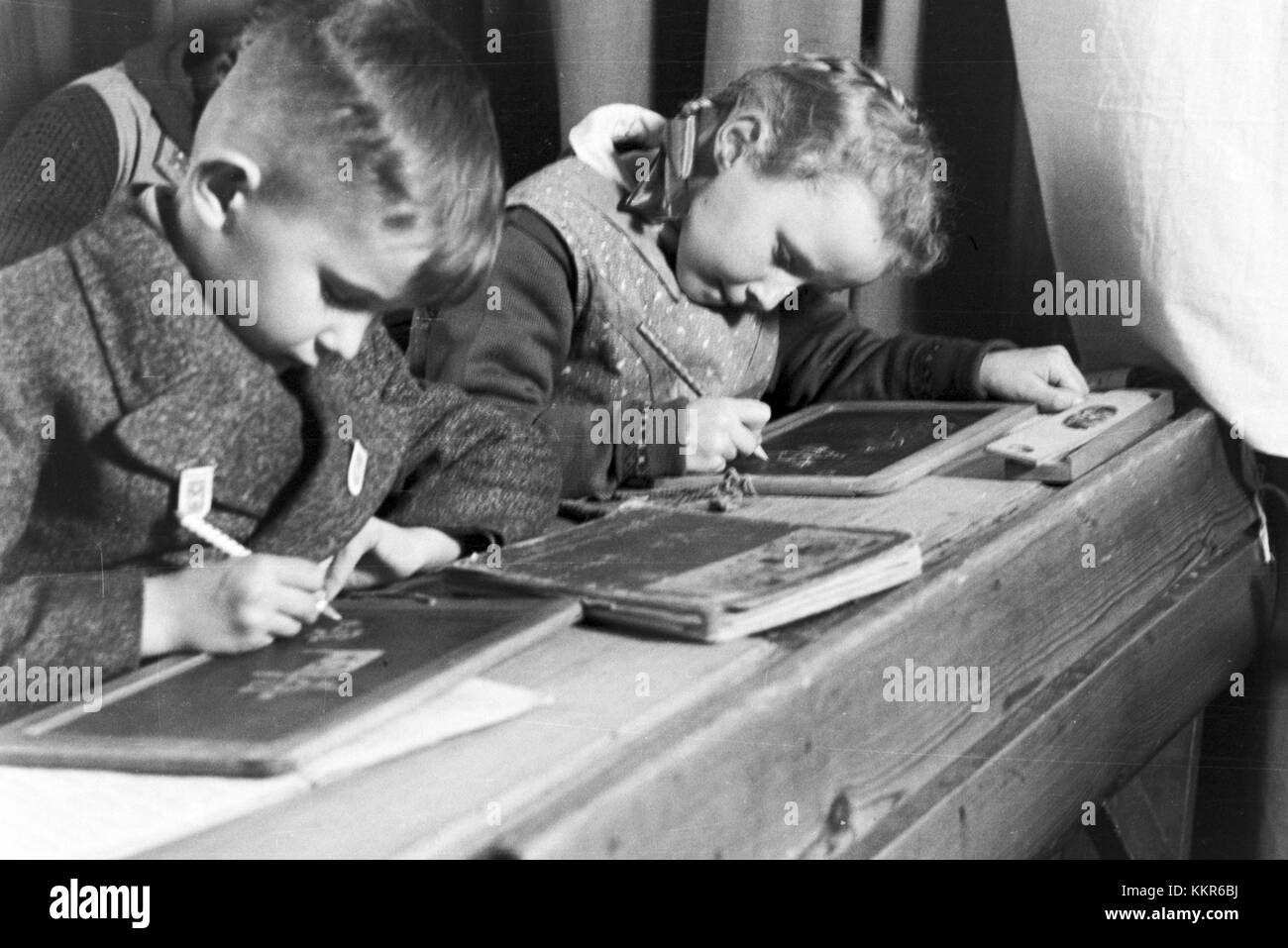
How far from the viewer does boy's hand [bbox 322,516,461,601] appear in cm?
90

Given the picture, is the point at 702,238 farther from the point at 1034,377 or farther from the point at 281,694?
the point at 281,694

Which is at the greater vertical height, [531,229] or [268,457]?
[531,229]

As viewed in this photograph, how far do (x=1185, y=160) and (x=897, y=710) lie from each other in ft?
2.32

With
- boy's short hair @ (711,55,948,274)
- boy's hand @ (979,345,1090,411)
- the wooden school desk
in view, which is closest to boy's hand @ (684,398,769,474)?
the wooden school desk

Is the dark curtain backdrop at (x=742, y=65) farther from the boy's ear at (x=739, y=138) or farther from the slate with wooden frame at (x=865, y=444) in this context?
the slate with wooden frame at (x=865, y=444)

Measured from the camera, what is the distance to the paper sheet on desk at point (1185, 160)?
4.09 feet

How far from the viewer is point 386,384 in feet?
3.26

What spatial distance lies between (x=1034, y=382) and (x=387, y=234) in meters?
0.77

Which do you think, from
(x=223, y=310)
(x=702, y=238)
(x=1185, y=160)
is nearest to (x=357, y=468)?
(x=223, y=310)

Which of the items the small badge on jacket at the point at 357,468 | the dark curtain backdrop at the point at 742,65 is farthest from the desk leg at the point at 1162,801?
the small badge on jacket at the point at 357,468

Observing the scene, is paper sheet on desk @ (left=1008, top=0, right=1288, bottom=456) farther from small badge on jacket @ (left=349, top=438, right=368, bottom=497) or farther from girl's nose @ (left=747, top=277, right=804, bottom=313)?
small badge on jacket @ (left=349, top=438, right=368, bottom=497)

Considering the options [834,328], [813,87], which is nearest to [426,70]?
[813,87]
